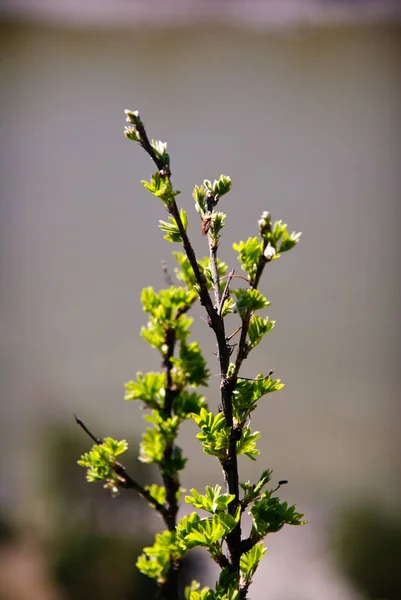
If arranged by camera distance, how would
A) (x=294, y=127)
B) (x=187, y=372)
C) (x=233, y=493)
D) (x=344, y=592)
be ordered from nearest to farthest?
1. (x=233, y=493)
2. (x=187, y=372)
3. (x=344, y=592)
4. (x=294, y=127)

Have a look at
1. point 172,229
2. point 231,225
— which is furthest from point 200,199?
point 231,225

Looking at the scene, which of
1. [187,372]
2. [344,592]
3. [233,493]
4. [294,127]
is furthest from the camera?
[294,127]

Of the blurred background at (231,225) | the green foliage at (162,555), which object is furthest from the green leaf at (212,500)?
the blurred background at (231,225)

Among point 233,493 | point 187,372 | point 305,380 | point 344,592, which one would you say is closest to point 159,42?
point 305,380

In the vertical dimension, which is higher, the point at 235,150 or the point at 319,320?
the point at 235,150

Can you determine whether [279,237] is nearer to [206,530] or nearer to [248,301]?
[248,301]

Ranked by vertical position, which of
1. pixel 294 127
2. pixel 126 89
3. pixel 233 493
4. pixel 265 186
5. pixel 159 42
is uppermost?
pixel 159 42

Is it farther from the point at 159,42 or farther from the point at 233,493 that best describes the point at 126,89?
the point at 233,493
